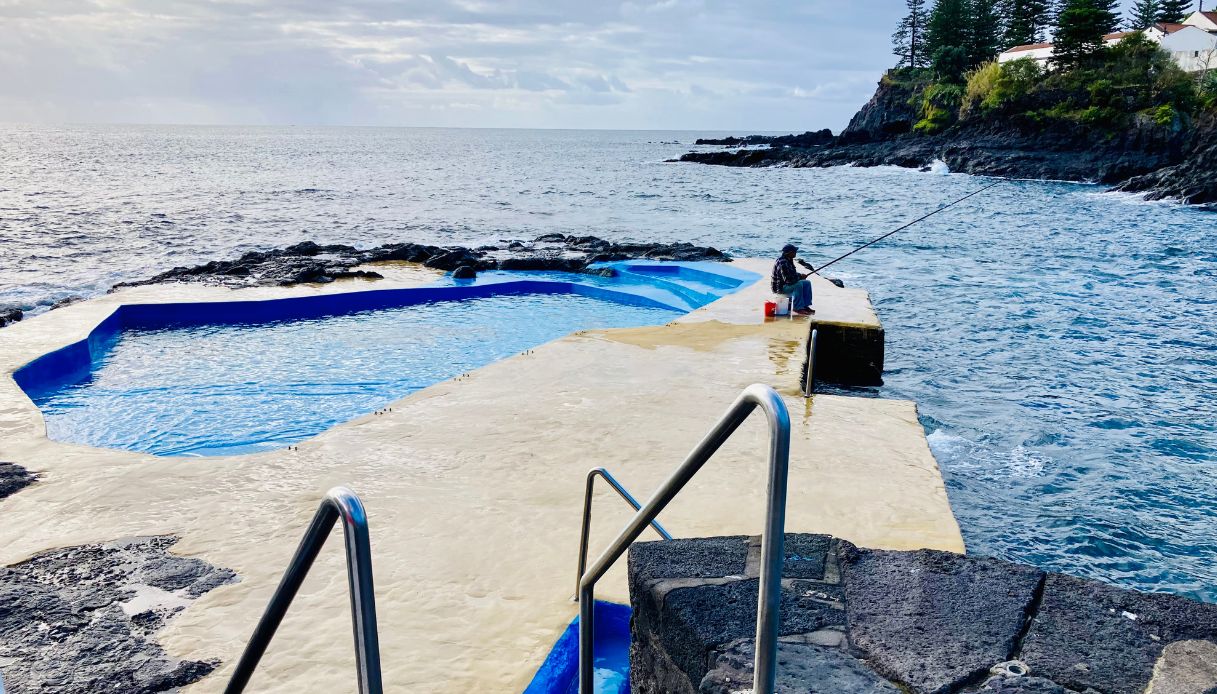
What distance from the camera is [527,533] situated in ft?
17.0

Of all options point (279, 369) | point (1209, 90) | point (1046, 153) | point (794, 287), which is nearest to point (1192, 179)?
point (1046, 153)

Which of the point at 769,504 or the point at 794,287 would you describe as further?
the point at 794,287

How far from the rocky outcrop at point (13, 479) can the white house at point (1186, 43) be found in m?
65.2

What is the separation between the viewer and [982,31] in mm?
68938

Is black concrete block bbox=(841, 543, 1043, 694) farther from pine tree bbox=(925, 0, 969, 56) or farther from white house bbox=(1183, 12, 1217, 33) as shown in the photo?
pine tree bbox=(925, 0, 969, 56)

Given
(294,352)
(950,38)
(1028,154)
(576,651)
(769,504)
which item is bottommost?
(576,651)

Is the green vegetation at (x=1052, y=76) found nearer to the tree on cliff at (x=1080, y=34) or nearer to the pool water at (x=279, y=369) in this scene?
the tree on cliff at (x=1080, y=34)

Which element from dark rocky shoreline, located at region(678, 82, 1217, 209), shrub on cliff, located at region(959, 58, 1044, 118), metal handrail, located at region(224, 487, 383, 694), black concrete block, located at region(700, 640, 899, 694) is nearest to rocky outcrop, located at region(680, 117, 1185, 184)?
dark rocky shoreline, located at region(678, 82, 1217, 209)

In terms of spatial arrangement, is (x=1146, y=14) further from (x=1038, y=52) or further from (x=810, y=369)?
(x=810, y=369)

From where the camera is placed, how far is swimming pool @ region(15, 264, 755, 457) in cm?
938

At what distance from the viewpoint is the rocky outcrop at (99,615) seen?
3822mm

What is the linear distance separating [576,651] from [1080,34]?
66012mm

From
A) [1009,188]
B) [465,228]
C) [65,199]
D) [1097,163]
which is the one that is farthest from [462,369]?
[1097,163]

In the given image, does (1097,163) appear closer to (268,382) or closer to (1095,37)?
(1095,37)
